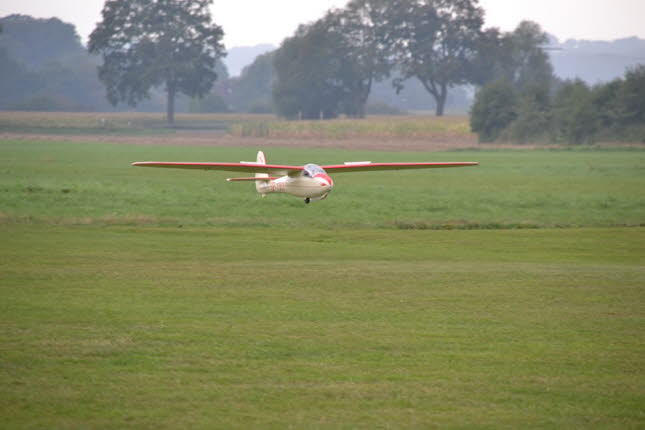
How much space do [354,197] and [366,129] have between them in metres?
79.1

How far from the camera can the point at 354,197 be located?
51.0 meters

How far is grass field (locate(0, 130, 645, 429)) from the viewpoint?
1334 cm

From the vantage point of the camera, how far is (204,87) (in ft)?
488

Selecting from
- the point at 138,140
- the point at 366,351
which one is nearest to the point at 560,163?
the point at 138,140

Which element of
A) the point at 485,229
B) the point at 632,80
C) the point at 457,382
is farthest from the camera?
the point at 632,80

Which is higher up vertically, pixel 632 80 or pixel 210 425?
pixel 632 80

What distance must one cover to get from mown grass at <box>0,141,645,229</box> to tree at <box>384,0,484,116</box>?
63.0 m

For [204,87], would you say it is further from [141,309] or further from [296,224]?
[141,309]

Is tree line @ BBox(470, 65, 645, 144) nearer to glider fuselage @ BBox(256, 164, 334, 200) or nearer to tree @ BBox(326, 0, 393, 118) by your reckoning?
tree @ BBox(326, 0, 393, 118)

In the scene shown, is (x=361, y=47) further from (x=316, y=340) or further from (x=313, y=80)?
(x=316, y=340)

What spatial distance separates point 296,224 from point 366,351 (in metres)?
23.9

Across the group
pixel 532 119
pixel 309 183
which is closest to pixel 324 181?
pixel 309 183

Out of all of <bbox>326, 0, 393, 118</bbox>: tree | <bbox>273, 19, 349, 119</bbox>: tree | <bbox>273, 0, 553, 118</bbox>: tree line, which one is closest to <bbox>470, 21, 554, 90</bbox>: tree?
<bbox>273, 0, 553, 118</bbox>: tree line

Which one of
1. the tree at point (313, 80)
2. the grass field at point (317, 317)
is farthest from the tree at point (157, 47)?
the grass field at point (317, 317)
